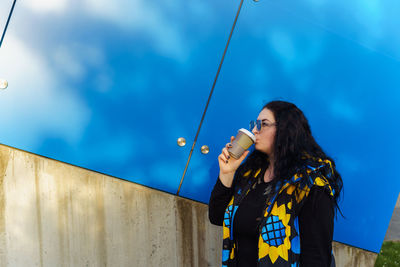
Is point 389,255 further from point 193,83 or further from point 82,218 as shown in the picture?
point 82,218

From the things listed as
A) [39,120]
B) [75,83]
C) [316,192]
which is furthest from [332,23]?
[39,120]

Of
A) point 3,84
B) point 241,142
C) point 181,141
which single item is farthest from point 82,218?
point 241,142

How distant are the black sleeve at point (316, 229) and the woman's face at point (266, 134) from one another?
1.00ft

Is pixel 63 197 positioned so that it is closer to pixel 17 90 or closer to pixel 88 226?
pixel 88 226

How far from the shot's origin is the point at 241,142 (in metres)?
1.84

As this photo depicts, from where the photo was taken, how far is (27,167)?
2445 mm

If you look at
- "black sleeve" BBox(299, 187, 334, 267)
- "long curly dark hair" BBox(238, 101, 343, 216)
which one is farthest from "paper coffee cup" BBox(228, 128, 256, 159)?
"black sleeve" BBox(299, 187, 334, 267)

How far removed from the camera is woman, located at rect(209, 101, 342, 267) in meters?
1.74

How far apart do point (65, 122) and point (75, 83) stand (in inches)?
9.1

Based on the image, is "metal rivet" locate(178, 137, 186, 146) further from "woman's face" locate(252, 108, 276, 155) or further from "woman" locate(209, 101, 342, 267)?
"woman's face" locate(252, 108, 276, 155)

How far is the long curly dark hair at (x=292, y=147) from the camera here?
1859 millimetres

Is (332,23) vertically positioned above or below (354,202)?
above

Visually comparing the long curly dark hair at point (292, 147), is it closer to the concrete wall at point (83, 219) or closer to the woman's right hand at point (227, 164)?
the woman's right hand at point (227, 164)

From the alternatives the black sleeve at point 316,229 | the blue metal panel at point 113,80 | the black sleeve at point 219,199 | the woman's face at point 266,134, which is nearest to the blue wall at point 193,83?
the blue metal panel at point 113,80
